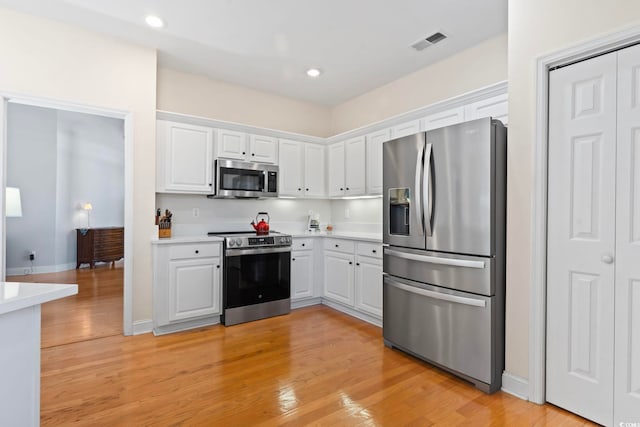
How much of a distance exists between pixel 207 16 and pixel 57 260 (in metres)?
5.96

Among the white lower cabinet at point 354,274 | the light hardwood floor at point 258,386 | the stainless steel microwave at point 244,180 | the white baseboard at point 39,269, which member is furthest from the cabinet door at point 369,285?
the white baseboard at point 39,269

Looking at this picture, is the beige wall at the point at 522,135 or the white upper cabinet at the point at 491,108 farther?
the white upper cabinet at the point at 491,108

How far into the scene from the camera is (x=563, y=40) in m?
1.98

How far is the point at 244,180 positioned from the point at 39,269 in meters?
5.01

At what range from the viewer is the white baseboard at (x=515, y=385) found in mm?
2127

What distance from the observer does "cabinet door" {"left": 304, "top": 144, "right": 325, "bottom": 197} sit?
4496mm

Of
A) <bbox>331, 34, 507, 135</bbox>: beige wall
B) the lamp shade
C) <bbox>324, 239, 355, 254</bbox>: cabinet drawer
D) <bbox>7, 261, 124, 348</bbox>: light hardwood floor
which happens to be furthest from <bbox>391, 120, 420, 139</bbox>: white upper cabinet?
the lamp shade

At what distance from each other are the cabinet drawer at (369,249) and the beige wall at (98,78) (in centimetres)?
219

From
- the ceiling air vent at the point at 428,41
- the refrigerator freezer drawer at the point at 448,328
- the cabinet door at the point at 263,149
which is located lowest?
the refrigerator freezer drawer at the point at 448,328

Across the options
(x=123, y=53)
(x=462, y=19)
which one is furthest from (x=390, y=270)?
(x=123, y=53)

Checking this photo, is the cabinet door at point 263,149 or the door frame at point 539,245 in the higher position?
the cabinet door at point 263,149

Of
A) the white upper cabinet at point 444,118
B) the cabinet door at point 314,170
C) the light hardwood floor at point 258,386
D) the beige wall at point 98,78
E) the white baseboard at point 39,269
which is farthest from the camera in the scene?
the white baseboard at point 39,269

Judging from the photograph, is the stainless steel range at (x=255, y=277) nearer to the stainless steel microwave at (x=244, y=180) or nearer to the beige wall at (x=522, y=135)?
the stainless steel microwave at (x=244, y=180)

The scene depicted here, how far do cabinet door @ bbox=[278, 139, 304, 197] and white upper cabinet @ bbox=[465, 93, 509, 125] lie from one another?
2142 millimetres
